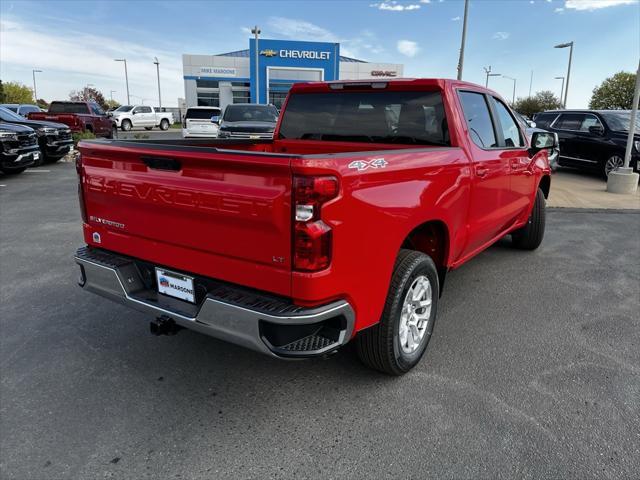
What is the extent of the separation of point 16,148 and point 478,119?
428 inches

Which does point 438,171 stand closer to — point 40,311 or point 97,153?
point 97,153

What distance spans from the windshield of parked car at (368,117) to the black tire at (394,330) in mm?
1108

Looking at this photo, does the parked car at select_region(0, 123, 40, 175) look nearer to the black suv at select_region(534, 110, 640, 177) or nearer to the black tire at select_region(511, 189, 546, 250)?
the black tire at select_region(511, 189, 546, 250)

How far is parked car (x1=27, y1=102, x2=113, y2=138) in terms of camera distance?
64.4 feet

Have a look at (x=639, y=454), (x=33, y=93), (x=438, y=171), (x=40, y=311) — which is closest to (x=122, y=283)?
(x=40, y=311)

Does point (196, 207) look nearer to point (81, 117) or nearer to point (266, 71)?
point (81, 117)

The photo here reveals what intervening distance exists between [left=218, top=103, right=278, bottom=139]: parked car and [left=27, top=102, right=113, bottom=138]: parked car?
350 inches

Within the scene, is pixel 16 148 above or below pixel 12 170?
above

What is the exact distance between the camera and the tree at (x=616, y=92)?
48375 mm

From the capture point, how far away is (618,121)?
40.9 ft

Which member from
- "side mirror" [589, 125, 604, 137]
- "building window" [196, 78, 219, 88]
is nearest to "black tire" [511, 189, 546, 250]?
"side mirror" [589, 125, 604, 137]

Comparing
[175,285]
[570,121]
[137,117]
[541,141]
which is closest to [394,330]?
[175,285]

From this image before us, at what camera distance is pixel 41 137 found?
13680 mm

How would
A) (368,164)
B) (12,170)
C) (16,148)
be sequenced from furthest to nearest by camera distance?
(12,170) < (16,148) < (368,164)
